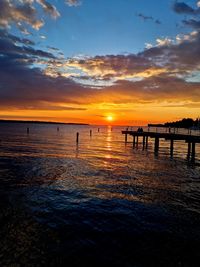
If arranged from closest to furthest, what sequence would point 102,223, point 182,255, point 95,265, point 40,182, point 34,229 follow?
point 95,265
point 182,255
point 34,229
point 102,223
point 40,182

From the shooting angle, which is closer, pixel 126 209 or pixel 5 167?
pixel 126 209

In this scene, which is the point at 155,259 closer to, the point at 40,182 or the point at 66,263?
the point at 66,263

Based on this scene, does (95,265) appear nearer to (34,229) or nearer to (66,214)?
(34,229)

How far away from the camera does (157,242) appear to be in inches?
363

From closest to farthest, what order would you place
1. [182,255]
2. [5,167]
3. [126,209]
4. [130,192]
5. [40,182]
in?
[182,255] → [126,209] → [130,192] → [40,182] → [5,167]

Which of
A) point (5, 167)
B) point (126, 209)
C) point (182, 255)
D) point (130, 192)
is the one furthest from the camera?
point (5, 167)

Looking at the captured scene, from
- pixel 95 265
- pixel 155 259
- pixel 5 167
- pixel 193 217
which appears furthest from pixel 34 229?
pixel 5 167

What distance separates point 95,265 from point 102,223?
3.33m

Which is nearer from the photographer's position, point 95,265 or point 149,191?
point 95,265

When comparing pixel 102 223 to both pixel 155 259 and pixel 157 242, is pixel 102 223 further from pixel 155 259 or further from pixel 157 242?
pixel 155 259

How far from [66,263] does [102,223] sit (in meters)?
3.48

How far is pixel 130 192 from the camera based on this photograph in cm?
1614

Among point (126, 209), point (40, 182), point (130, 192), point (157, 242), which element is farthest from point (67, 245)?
point (40, 182)

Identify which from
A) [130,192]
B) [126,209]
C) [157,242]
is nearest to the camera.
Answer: [157,242]
